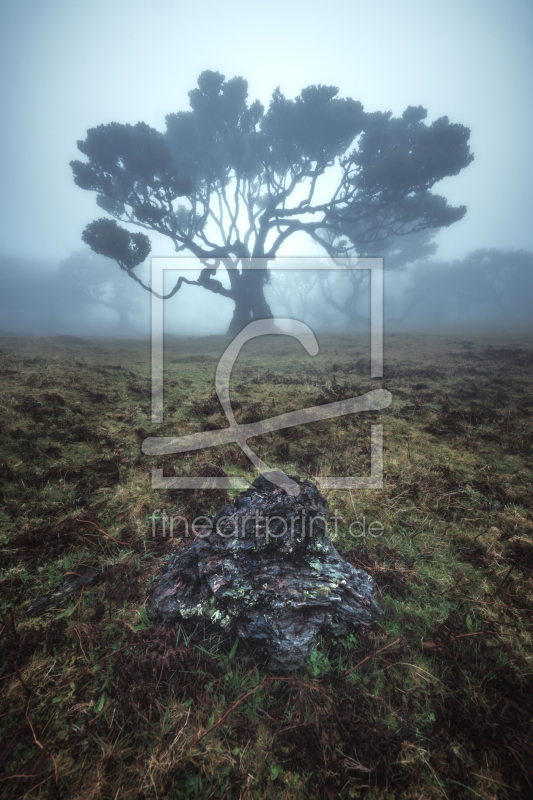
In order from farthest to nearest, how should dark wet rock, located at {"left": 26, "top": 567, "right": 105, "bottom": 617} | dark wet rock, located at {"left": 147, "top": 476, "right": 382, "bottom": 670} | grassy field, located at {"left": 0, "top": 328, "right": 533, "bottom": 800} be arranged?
dark wet rock, located at {"left": 26, "top": 567, "right": 105, "bottom": 617} < dark wet rock, located at {"left": 147, "top": 476, "right": 382, "bottom": 670} < grassy field, located at {"left": 0, "top": 328, "right": 533, "bottom": 800}

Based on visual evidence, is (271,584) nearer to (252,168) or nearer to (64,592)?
(64,592)

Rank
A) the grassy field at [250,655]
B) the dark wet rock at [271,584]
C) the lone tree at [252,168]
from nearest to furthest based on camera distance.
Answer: the grassy field at [250,655]
the dark wet rock at [271,584]
the lone tree at [252,168]

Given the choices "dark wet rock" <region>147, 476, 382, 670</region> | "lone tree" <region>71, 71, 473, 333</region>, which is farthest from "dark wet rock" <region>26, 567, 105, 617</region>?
"lone tree" <region>71, 71, 473, 333</region>

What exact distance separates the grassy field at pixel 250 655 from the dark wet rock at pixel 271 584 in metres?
0.16

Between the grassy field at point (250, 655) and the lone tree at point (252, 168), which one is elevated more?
the lone tree at point (252, 168)

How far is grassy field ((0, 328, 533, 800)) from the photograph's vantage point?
6.19 feet

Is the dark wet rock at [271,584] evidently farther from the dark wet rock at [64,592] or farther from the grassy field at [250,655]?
the dark wet rock at [64,592]

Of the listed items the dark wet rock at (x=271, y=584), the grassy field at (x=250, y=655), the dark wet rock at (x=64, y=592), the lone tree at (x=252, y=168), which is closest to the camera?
the grassy field at (x=250, y=655)

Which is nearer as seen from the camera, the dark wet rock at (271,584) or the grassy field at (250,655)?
the grassy field at (250,655)

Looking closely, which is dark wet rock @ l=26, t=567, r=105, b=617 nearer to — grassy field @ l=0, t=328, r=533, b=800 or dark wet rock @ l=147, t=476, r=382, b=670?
grassy field @ l=0, t=328, r=533, b=800

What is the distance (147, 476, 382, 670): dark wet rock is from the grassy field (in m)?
0.16

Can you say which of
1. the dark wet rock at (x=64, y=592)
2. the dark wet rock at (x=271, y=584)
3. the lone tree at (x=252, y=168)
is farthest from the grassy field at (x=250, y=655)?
the lone tree at (x=252, y=168)

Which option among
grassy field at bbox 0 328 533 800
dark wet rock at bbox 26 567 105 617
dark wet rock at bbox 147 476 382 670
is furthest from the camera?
dark wet rock at bbox 26 567 105 617

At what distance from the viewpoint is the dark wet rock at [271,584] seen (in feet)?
8.95
